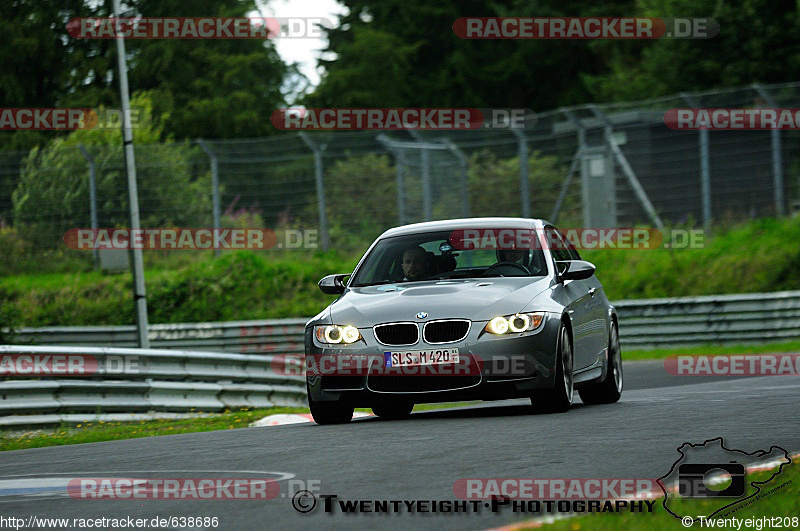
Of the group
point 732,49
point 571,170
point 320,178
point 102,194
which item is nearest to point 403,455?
point 571,170

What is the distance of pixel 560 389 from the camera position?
1095 cm

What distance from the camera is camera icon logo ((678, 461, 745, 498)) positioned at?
6.39 m

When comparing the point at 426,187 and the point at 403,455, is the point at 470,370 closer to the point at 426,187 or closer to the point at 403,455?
the point at 403,455

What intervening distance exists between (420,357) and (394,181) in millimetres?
17569

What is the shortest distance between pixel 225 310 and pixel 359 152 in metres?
4.30

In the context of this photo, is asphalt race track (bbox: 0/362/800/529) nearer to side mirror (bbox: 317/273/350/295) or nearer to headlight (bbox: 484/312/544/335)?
headlight (bbox: 484/312/544/335)

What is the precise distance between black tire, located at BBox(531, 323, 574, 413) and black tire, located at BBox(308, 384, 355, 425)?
1.42m

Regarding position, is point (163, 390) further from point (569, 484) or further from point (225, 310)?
point (225, 310)

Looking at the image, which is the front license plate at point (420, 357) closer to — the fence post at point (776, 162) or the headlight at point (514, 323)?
the headlight at point (514, 323)

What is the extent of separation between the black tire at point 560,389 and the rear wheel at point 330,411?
142 centimetres

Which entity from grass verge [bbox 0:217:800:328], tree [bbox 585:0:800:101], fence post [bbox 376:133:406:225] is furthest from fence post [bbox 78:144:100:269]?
tree [bbox 585:0:800:101]

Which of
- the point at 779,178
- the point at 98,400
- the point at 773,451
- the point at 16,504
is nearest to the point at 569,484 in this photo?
the point at 773,451

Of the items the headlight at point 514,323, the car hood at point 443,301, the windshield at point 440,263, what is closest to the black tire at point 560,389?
the headlight at point 514,323

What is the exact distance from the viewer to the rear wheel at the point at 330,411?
11.2 m
